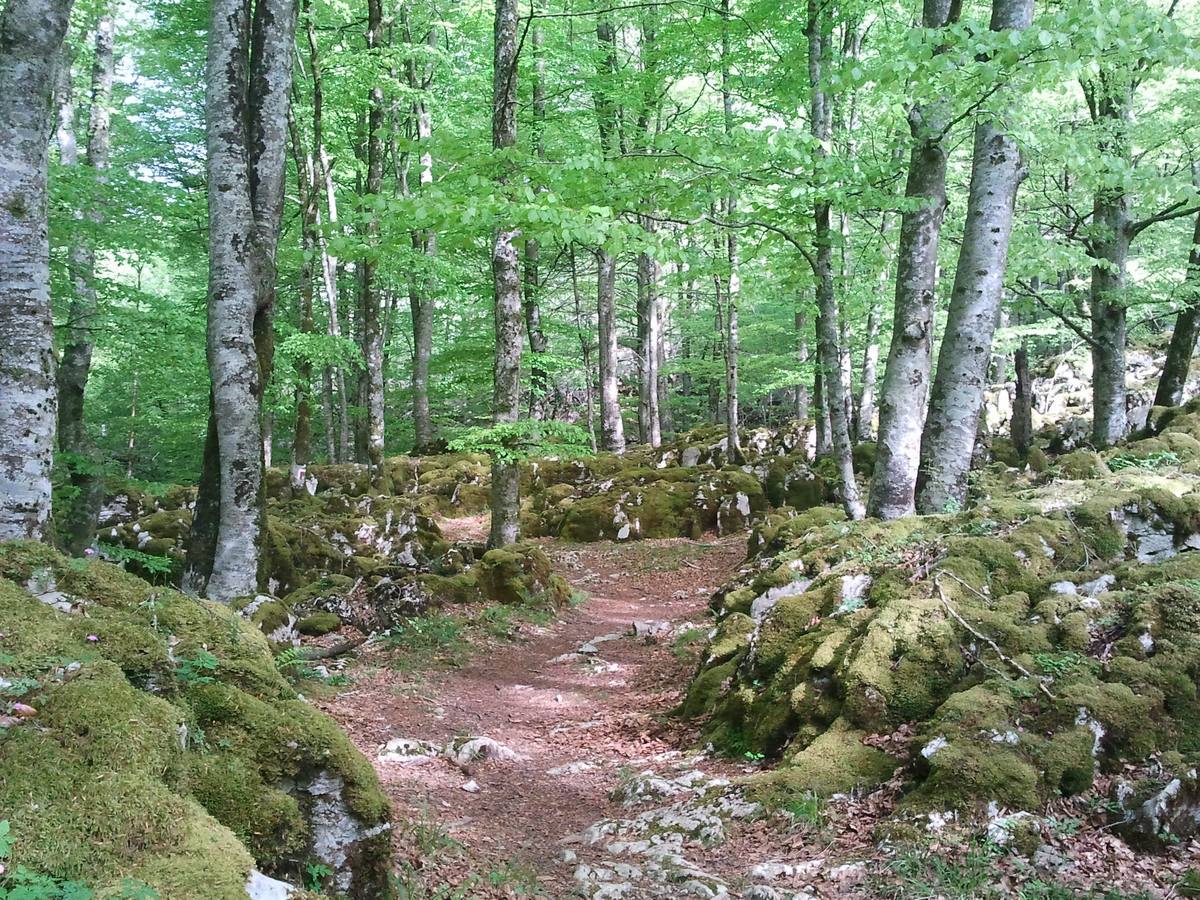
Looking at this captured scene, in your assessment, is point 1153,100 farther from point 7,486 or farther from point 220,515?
point 7,486

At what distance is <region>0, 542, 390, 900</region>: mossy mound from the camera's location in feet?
6.00

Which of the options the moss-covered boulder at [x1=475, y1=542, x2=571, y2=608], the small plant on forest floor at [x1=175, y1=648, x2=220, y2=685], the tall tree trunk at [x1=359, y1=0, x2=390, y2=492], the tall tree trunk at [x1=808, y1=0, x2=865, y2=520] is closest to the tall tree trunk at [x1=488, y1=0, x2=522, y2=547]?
the moss-covered boulder at [x1=475, y1=542, x2=571, y2=608]

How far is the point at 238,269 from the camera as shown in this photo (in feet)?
20.2

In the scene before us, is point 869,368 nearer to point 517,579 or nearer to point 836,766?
point 517,579

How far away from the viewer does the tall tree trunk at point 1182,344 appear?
1177cm

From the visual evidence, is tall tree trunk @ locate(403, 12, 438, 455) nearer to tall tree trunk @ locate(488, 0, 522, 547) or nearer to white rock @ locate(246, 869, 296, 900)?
tall tree trunk @ locate(488, 0, 522, 547)

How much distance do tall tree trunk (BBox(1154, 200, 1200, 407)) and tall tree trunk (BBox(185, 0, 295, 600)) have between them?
13.1m

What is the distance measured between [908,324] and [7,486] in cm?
693

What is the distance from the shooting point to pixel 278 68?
656 centimetres

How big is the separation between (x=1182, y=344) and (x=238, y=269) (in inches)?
582

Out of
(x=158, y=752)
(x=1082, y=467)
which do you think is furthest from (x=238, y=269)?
(x=1082, y=467)

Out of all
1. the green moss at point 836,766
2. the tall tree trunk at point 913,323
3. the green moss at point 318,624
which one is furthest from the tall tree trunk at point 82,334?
the tall tree trunk at point 913,323

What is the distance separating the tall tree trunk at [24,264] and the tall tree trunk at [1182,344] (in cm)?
1437

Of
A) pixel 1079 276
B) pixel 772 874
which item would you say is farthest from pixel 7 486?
pixel 1079 276
